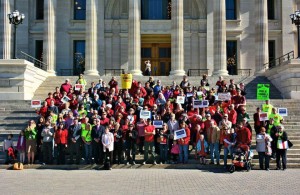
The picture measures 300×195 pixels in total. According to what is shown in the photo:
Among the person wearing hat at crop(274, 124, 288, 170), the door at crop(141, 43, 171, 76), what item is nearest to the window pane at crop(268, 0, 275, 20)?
the door at crop(141, 43, 171, 76)

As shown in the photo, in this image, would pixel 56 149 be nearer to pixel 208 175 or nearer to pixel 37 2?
pixel 208 175

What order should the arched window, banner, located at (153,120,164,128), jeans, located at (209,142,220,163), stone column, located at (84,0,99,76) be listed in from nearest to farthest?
1. jeans, located at (209,142,220,163)
2. banner, located at (153,120,164,128)
3. stone column, located at (84,0,99,76)
4. the arched window

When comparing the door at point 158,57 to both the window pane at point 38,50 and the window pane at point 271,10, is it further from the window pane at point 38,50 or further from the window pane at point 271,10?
the window pane at point 271,10

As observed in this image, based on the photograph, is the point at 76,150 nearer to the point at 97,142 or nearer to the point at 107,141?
the point at 97,142

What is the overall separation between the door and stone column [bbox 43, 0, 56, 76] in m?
8.94

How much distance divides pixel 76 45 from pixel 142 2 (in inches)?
289

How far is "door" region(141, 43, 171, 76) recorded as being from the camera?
4397cm

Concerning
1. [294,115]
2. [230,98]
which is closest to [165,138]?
[230,98]

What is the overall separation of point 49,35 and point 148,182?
85.7 feet

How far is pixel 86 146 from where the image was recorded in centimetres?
1930

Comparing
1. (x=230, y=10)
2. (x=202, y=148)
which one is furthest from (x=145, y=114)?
(x=230, y=10)

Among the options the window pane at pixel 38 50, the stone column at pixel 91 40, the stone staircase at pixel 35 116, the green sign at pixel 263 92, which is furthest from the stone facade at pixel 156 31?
the green sign at pixel 263 92

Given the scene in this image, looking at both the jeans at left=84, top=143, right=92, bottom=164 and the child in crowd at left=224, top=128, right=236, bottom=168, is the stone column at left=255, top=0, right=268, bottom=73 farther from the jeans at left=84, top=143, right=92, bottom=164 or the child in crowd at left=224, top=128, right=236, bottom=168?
the jeans at left=84, top=143, right=92, bottom=164

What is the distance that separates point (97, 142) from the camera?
62.6 ft
